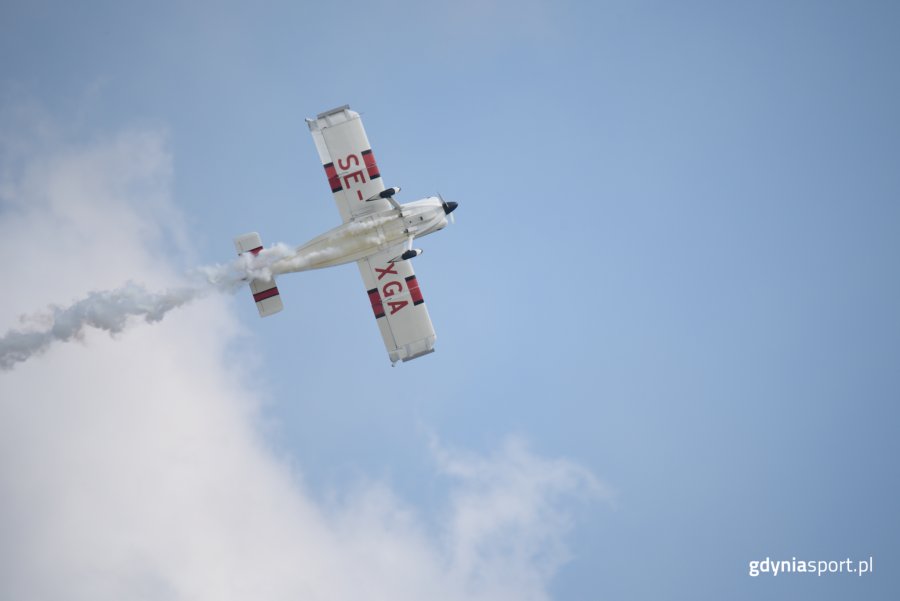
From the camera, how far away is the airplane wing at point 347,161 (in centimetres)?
3806

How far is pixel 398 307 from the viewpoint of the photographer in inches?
1554

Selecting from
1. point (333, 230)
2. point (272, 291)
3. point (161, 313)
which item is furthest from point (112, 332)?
point (333, 230)

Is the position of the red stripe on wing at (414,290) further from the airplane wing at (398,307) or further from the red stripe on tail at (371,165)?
the red stripe on tail at (371,165)

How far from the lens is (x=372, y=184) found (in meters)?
38.1

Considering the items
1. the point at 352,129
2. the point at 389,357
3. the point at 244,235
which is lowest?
the point at 389,357

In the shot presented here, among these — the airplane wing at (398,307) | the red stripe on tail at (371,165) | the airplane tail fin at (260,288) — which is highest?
the red stripe on tail at (371,165)

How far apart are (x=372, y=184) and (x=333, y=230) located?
2.80 meters

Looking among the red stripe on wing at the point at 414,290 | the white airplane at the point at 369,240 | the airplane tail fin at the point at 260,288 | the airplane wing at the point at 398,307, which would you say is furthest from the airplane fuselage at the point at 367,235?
the red stripe on wing at the point at 414,290

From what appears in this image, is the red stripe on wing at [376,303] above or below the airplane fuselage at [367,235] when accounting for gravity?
below

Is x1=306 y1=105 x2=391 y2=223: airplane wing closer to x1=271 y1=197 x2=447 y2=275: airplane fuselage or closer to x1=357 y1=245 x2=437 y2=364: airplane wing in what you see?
x1=271 y1=197 x2=447 y2=275: airplane fuselage

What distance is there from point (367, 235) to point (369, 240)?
246 millimetres

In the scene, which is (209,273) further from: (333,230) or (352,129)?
(352,129)

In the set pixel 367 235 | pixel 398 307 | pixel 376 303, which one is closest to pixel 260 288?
pixel 376 303

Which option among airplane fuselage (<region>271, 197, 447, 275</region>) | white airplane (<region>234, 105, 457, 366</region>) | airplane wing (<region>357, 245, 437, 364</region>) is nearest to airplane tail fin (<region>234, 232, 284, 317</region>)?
white airplane (<region>234, 105, 457, 366</region>)
